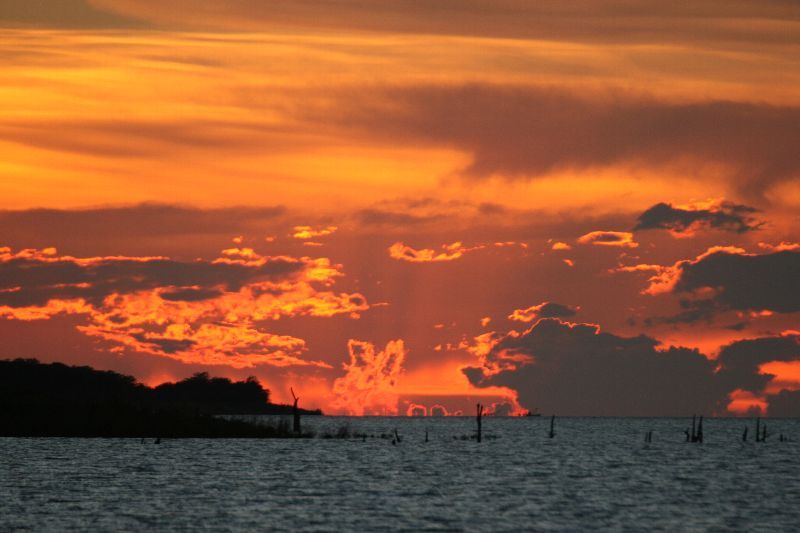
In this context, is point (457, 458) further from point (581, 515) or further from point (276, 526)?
point (276, 526)

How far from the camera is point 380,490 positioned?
86125 millimetres

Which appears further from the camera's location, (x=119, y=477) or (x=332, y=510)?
(x=119, y=477)

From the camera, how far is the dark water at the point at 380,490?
66562mm

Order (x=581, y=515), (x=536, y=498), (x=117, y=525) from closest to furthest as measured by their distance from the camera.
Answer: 1. (x=117, y=525)
2. (x=581, y=515)
3. (x=536, y=498)

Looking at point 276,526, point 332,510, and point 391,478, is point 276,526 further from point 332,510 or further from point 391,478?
point 391,478

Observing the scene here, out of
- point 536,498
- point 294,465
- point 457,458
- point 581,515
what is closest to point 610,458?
point 457,458

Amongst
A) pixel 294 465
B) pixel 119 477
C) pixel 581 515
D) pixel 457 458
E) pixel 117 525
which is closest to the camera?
pixel 117 525

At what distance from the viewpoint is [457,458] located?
132 meters

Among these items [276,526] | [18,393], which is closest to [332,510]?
[276,526]

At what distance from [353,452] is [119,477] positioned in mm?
52720

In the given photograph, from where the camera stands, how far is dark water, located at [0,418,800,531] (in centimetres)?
6656

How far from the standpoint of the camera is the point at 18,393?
499ft

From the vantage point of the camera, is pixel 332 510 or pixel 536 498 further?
pixel 536 498

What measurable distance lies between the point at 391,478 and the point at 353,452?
46.1m
